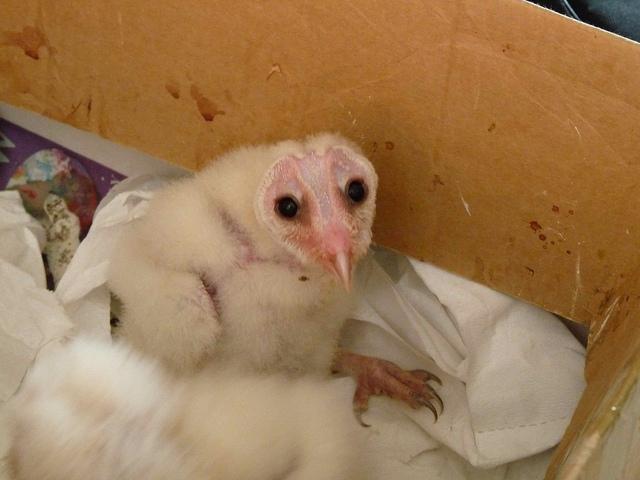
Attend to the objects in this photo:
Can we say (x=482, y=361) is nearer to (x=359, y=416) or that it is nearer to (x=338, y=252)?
(x=359, y=416)

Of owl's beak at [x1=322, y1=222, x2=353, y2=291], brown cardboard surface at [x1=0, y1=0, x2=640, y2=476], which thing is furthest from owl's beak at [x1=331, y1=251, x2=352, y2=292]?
brown cardboard surface at [x1=0, y1=0, x2=640, y2=476]

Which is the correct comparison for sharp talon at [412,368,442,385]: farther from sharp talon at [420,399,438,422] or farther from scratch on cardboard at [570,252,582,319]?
scratch on cardboard at [570,252,582,319]

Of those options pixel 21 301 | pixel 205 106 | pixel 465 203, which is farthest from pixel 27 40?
pixel 465 203

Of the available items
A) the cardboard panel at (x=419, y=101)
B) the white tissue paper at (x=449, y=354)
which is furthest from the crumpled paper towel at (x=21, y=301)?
the cardboard panel at (x=419, y=101)

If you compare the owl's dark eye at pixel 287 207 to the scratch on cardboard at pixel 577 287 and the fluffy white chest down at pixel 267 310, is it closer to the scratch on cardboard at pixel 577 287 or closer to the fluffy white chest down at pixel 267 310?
the fluffy white chest down at pixel 267 310

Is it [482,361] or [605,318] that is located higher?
[605,318]
